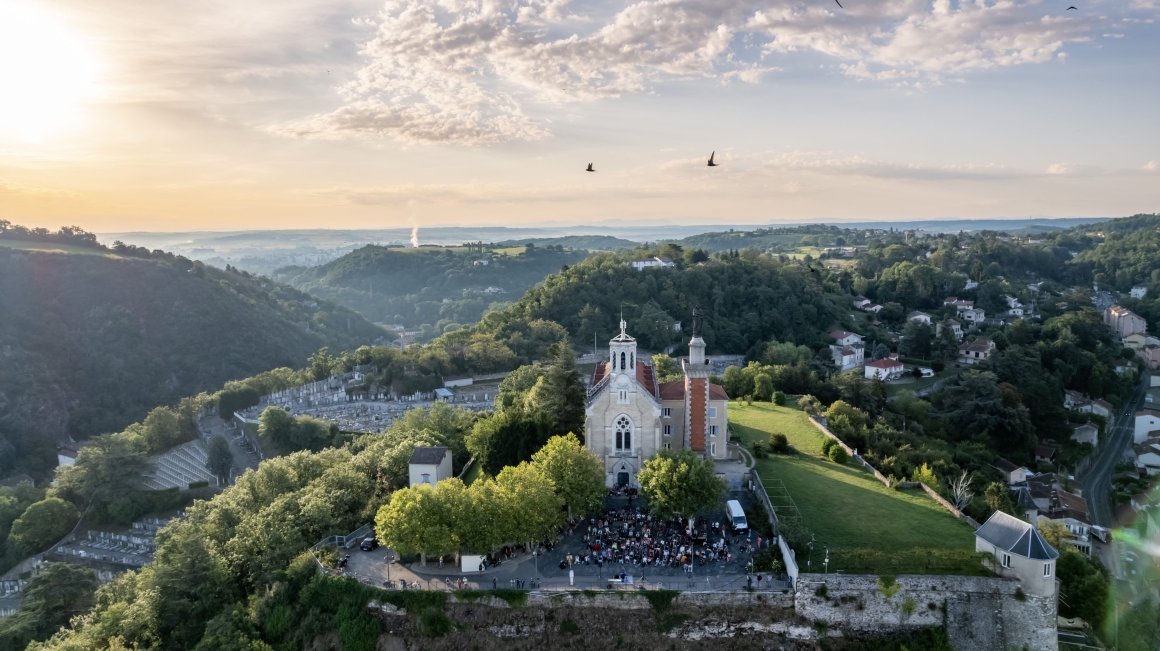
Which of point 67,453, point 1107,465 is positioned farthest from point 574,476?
point 67,453

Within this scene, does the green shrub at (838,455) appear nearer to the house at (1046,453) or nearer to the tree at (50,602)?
the house at (1046,453)

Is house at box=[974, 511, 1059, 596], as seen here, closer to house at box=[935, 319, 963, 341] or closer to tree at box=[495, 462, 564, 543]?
tree at box=[495, 462, 564, 543]

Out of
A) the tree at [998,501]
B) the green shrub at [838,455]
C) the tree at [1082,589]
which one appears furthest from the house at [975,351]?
the tree at [1082,589]

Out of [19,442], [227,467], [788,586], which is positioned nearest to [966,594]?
[788,586]

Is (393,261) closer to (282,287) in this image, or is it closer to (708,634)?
(282,287)

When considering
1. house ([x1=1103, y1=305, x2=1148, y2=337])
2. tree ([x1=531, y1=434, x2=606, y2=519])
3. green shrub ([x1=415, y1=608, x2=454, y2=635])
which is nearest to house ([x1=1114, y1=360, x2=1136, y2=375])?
house ([x1=1103, y1=305, x2=1148, y2=337])

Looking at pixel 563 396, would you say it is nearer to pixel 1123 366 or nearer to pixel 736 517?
pixel 736 517
